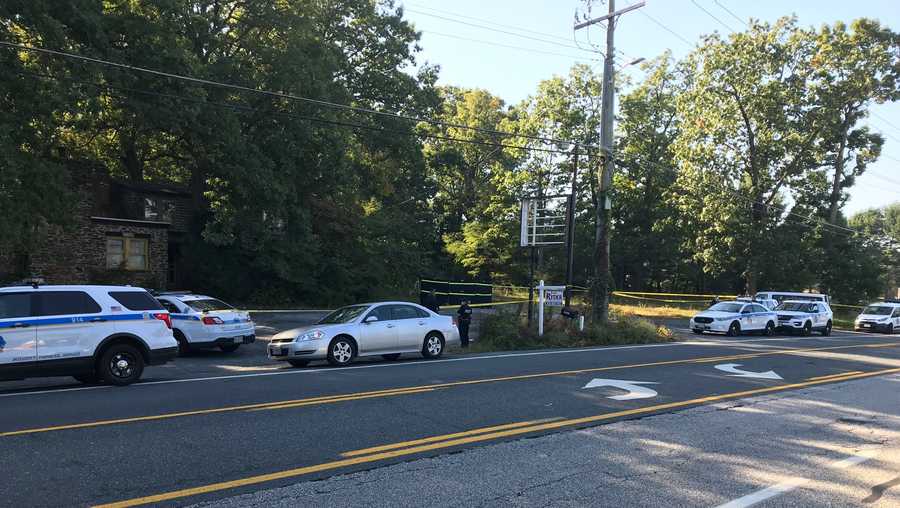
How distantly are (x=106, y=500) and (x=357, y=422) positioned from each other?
11.0ft

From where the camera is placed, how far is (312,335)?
14086mm

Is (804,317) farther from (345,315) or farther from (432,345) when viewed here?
(345,315)

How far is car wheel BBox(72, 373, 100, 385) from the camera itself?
1148 cm

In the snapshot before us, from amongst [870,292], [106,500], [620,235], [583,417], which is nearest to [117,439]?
[106,500]

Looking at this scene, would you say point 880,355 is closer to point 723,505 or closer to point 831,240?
point 723,505

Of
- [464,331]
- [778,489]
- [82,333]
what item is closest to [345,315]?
[464,331]

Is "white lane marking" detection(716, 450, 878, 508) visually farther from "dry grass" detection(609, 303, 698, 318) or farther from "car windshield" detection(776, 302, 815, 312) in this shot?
"dry grass" detection(609, 303, 698, 318)

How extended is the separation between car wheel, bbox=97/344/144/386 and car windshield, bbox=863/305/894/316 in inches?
1471

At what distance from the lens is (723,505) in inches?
210

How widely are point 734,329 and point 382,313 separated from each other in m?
18.7

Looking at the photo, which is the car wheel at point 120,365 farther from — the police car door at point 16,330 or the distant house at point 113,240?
the distant house at point 113,240

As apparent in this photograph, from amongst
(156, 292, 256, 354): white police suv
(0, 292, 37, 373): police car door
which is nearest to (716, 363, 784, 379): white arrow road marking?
(156, 292, 256, 354): white police suv

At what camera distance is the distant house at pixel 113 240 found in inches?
1152

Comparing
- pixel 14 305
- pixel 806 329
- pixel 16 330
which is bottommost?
pixel 806 329
